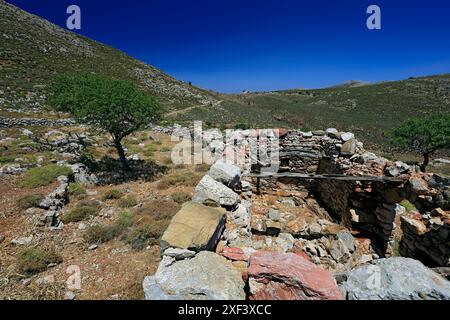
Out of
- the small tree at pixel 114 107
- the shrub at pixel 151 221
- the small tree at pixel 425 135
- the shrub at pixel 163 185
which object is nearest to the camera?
the shrub at pixel 151 221

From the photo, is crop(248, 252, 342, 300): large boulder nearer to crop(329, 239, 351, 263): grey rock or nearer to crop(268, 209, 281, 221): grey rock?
crop(329, 239, 351, 263): grey rock

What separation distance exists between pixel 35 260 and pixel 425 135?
1007 inches

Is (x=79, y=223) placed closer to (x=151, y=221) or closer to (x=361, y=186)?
(x=151, y=221)

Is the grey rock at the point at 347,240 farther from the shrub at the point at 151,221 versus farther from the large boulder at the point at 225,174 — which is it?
the shrub at the point at 151,221

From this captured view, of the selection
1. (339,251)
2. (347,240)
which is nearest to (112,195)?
(339,251)

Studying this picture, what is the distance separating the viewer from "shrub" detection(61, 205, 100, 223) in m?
7.80

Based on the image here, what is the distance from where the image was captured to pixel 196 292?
8.74 ft

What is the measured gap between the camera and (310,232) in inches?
297

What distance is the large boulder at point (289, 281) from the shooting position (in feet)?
8.56

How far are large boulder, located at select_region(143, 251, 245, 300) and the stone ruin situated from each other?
0.5 inches

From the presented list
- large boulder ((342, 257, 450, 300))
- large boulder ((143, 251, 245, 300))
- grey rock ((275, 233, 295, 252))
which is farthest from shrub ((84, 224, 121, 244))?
large boulder ((342, 257, 450, 300))

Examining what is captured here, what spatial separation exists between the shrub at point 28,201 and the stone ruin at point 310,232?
6778mm

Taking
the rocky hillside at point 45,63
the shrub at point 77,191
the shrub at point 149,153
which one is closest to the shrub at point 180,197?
the shrub at point 77,191
